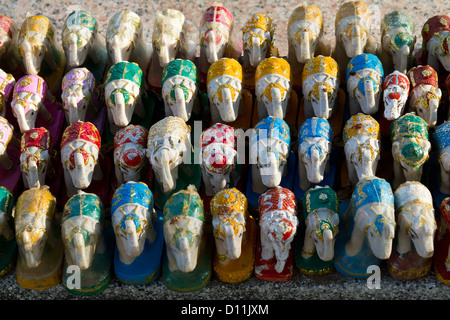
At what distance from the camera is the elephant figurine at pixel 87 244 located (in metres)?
2.72

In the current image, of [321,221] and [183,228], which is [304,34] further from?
[183,228]

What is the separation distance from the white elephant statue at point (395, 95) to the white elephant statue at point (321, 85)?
0.20m

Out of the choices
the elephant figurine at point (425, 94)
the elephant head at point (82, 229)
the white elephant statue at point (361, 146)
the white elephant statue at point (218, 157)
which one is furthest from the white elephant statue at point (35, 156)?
the elephant figurine at point (425, 94)

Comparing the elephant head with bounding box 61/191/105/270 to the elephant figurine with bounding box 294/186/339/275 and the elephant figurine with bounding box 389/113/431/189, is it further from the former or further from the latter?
the elephant figurine with bounding box 389/113/431/189

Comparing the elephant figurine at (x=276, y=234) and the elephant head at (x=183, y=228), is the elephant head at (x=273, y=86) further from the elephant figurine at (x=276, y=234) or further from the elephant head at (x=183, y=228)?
the elephant head at (x=183, y=228)

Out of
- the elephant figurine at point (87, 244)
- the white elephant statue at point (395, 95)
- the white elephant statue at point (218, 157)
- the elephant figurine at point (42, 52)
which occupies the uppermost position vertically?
the elephant figurine at point (42, 52)

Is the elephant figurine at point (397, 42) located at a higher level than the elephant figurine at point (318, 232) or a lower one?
higher

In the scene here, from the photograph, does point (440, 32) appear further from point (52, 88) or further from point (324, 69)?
point (52, 88)

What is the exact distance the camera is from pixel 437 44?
335 cm

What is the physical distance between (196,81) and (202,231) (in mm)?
733

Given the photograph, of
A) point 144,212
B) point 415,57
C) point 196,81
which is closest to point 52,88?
point 196,81

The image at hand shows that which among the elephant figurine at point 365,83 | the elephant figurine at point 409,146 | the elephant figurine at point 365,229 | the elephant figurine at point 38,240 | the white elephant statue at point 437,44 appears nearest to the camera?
the elephant figurine at point 365,229

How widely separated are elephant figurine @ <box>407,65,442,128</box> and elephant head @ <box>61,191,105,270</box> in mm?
1260

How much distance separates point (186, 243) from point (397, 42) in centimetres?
128
